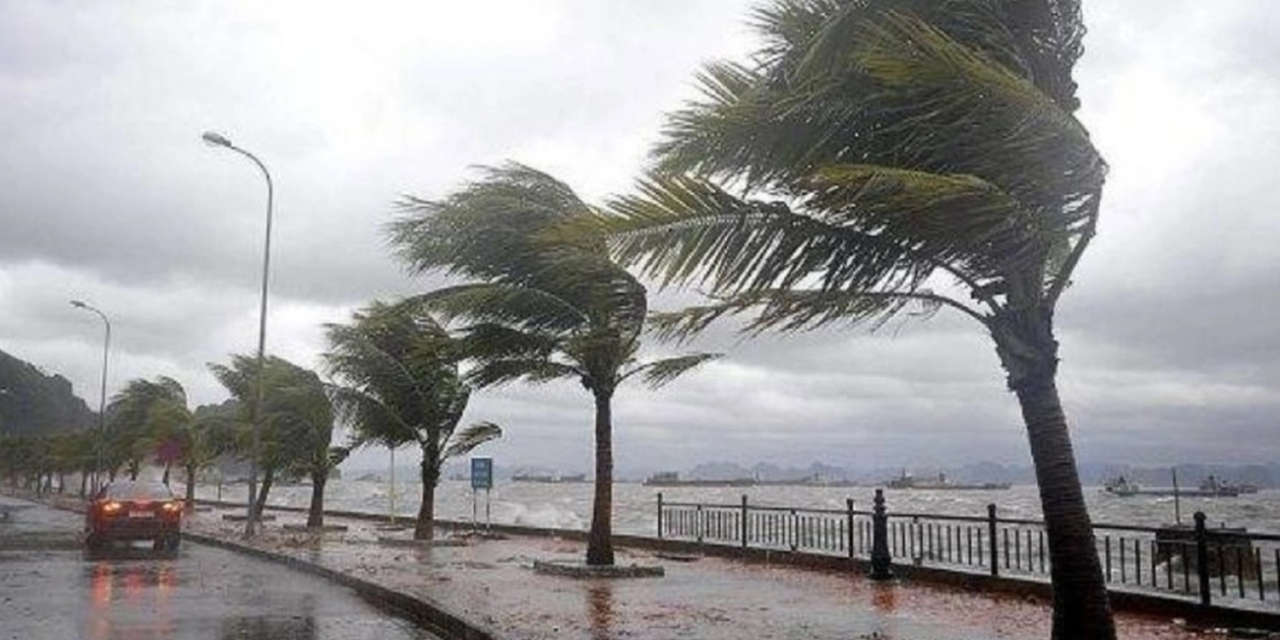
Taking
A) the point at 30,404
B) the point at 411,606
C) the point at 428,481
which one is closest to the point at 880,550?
the point at 411,606

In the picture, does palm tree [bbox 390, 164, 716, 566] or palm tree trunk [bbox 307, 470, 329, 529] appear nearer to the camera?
palm tree [bbox 390, 164, 716, 566]

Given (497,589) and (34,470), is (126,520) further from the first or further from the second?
(34,470)

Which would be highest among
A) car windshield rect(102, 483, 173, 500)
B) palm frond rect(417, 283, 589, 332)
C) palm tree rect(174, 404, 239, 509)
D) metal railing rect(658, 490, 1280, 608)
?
palm frond rect(417, 283, 589, 332)

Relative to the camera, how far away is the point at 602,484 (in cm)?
1759

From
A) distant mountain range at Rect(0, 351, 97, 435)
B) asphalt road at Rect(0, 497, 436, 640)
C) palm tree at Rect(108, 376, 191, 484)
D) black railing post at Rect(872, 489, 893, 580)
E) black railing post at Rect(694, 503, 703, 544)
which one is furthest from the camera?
distant mountain range at Rect(0, 351, 97, 435)

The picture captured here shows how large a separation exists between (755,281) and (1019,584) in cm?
808

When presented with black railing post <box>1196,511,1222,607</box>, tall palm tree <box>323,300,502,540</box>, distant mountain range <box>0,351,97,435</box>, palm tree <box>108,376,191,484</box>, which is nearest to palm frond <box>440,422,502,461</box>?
tall palm tree <box>323,300,502,540</box>

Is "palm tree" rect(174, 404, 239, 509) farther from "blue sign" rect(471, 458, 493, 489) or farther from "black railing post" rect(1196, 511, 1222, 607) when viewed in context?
"black railing post" rect(1196, 511, 1222, 607)

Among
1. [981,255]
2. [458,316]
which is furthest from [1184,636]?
[458,316]

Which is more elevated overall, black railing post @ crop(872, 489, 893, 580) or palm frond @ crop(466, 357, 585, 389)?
palm frond @ crop(466, 357, 585, 389)

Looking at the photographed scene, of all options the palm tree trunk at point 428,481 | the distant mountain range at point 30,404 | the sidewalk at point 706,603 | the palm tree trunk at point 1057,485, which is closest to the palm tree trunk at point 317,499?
the palm tree trunk at point 428,481

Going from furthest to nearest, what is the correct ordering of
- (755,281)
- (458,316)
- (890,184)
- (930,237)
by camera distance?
(458,316)
(755,281)
(930,237)
(890,184)

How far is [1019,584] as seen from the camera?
14305 mm

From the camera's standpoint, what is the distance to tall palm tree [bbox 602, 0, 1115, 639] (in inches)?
284
